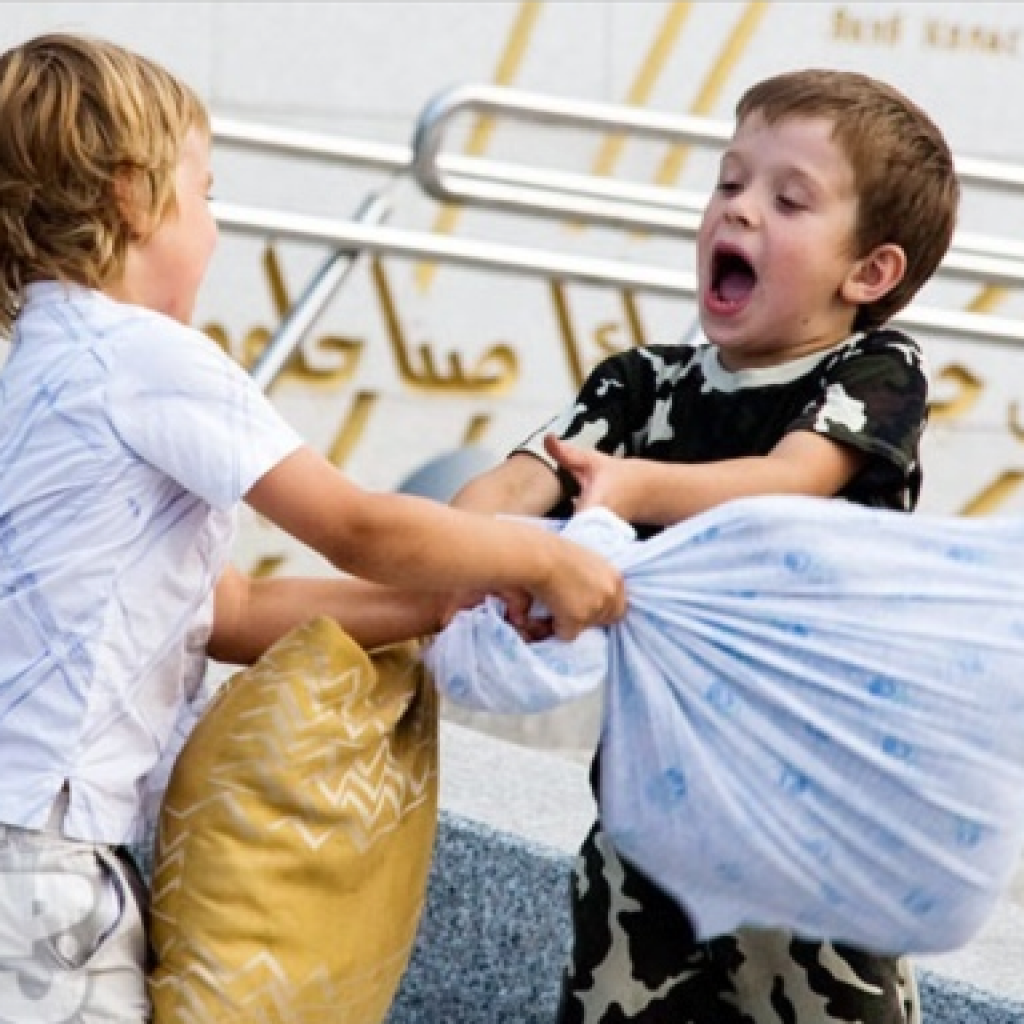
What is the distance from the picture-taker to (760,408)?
3.41 meters

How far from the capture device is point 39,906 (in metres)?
3.04

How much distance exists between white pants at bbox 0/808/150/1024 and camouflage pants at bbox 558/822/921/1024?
0.62 meters

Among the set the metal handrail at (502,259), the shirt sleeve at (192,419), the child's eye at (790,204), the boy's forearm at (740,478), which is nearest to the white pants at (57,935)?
the shirt sleeve at (192,419)

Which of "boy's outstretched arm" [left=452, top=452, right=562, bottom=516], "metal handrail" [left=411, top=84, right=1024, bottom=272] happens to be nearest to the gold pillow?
"boy's outstretched arm" [left=452, top=452, right=562, bottom=516]

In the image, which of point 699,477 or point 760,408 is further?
point 760,408

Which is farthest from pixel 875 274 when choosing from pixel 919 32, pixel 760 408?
pixel 919 32

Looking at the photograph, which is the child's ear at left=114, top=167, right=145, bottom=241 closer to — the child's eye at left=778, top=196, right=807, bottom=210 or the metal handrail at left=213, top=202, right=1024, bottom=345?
the child's eye at left=778, top=196, right=807, bottom=210

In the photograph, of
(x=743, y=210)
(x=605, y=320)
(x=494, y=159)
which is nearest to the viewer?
(x=743, y=210)

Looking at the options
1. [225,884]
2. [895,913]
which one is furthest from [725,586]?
[225,884]

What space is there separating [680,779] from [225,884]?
18.9 inches

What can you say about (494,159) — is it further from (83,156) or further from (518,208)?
(83,156)

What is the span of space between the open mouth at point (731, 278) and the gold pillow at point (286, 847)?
605 mm

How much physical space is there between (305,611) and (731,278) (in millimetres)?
617

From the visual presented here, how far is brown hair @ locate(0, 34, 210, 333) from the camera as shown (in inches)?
121
